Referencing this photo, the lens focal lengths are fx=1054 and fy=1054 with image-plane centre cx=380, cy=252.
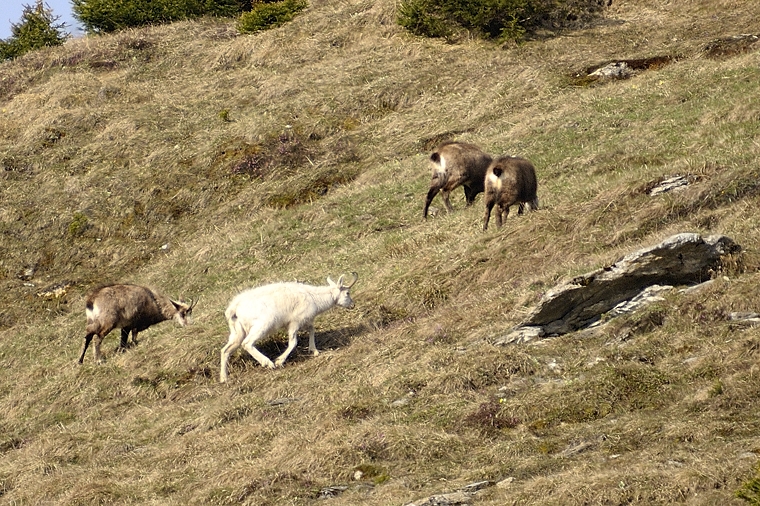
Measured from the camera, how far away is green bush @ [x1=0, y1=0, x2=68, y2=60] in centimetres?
4359

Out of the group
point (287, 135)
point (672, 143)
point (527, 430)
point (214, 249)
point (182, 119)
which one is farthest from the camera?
point (182, 119)

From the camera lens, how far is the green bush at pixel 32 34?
43.6m

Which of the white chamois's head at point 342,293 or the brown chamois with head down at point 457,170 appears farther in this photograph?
the brown chamois with head down at point 457,170

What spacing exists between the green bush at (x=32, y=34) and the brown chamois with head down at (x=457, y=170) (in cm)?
2628

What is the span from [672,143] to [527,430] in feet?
40.7

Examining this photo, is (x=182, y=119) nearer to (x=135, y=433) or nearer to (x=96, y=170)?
(x=96, y=170)

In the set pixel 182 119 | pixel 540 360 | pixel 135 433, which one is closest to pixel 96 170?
pixel 182 119

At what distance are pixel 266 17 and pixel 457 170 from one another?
19.2 metres

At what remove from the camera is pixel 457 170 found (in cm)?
2172

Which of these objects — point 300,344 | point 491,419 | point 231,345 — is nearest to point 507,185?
point 300,344

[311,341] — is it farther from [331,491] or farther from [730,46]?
[730,46]

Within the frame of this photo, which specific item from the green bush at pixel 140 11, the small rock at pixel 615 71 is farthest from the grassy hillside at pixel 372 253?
the green bush at pixel 140 11

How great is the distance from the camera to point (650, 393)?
10.7 meters

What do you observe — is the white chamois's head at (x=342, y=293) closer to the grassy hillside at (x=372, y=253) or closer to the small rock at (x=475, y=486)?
the grassy hillside at (x=372, y=253)
